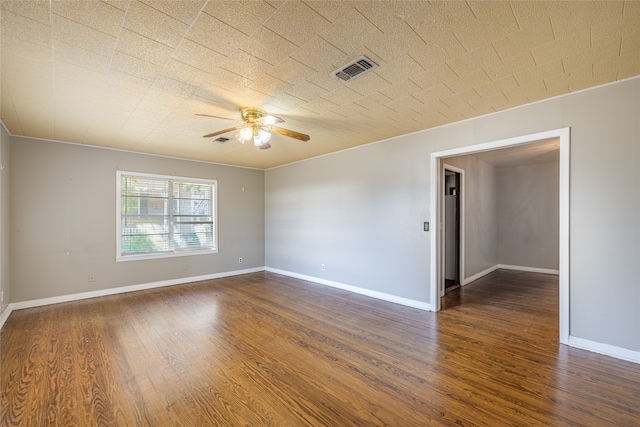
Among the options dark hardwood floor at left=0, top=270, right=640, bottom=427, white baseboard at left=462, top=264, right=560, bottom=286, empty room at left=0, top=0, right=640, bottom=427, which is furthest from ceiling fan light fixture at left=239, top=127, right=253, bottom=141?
white baseboard at left=462, top=264, right=560, bottom=286

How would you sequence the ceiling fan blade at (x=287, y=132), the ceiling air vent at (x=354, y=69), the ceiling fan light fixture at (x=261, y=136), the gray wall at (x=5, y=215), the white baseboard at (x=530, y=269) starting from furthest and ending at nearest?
the white baseboard at (x=530, y=269) < the gray wall at (x=5, y=215) < the ceiling fan light fixture at (x=261, y=136) < the ceiling fan blade at (x=287, y=132) < the ceiling air vent at (x=354, y=69)

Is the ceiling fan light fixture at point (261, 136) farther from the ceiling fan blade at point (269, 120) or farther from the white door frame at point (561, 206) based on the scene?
the white door frame at point (561, 206)

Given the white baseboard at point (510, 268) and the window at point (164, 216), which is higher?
the window at point (164, 216)

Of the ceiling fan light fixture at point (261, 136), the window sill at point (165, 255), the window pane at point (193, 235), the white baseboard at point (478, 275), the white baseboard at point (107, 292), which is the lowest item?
the white baseboard at point (107, 292)

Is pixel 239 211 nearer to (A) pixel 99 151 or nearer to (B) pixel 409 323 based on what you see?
(A) pixel 99 151

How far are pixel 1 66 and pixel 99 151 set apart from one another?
3.01m

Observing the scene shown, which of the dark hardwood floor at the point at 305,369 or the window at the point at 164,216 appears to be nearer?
the dark hardwood floor at the point at 305,369

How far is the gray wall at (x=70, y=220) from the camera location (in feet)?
13.8

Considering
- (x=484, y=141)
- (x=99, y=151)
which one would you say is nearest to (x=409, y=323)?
(x=484, y=141)

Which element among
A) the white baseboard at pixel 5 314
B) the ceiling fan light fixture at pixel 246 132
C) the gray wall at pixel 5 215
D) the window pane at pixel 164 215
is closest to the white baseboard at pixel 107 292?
the white baseboard at pixel 5 314

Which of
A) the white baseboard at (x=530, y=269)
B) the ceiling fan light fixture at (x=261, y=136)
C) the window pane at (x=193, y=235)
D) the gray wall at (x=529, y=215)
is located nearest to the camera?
the ceiling fan light fixture at (x=261, y=136)

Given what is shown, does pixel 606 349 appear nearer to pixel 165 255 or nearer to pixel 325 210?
pixel 325 210

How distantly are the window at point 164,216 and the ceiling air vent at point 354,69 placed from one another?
455cm

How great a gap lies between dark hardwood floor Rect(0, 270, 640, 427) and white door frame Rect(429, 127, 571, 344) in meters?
0.33
